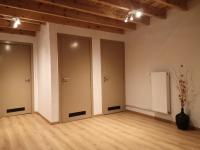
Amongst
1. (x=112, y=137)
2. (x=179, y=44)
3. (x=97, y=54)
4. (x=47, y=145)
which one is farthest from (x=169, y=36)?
(x=47, y=145)

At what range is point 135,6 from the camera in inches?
133

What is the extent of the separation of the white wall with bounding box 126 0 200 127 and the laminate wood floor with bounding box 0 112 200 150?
0.59 metres

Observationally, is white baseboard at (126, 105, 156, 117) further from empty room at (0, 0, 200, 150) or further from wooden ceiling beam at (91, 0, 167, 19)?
wooden ceiling beam at (91, 0, 167, 19)

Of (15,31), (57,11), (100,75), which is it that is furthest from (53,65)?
(15,31)

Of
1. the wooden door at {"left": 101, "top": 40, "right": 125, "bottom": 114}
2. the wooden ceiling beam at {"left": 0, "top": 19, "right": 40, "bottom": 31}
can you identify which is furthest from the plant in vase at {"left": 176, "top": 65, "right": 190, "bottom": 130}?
the wooden ceiling beam at {"left": 0, "top": 19, "right": 40, "bottom": 31}

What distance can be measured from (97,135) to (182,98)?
188 cm

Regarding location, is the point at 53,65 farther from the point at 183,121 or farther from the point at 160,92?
the point at 183,121

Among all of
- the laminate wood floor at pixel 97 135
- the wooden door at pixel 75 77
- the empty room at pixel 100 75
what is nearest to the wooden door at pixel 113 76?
the empty room at pixel 100 75

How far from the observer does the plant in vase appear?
3.43 m

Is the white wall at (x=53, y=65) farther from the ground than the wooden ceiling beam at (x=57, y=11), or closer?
closer

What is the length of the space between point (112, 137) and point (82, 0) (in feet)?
8.33

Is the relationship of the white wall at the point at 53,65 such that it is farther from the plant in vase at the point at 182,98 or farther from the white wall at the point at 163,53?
the plant in vase at the point at 182,98

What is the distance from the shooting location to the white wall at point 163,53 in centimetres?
345

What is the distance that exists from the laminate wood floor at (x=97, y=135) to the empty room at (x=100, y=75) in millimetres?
17
